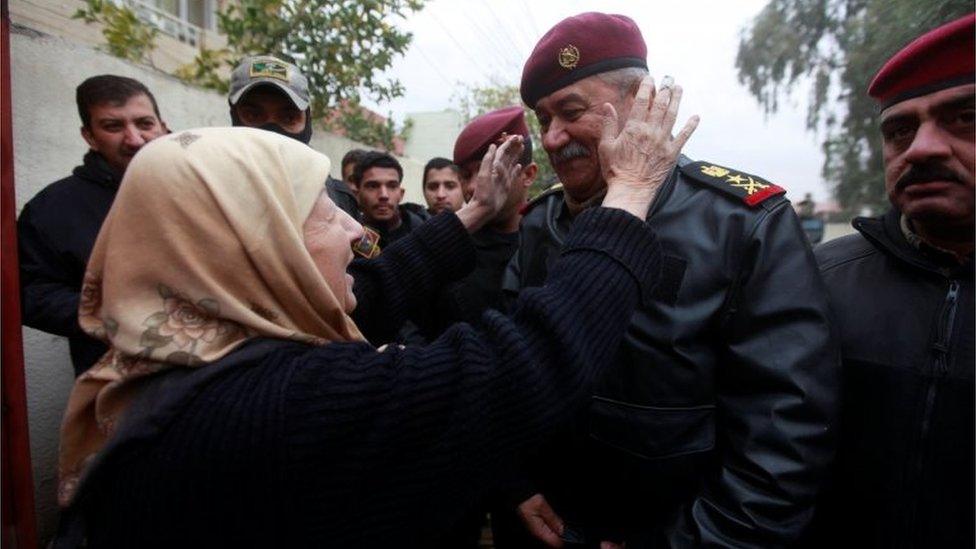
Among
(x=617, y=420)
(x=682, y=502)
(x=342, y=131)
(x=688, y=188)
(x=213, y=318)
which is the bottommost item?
(x=682, y=502)

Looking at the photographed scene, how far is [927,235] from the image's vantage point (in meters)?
1.27

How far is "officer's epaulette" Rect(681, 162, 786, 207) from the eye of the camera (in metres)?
1.43

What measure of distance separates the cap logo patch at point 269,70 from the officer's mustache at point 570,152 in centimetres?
169

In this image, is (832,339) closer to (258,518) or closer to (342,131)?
(258,518)

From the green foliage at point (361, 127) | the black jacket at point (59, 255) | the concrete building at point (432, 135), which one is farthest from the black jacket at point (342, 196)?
the concrete building at point (432, 135)

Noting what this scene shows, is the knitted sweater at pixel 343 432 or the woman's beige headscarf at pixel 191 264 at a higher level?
the woman's beige headscarf at pixel 191 264

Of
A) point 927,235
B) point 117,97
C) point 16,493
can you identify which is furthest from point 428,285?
point 117,97

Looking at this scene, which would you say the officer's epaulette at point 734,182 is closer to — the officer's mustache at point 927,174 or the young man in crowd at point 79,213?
the officer's mustache at point 927,174

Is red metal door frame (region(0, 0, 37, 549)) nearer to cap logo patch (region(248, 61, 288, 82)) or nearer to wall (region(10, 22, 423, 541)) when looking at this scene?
cap logo patch (region(248, 61, 288, 82))

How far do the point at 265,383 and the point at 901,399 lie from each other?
1295 millimetres

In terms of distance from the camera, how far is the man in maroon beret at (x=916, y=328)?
1138mm

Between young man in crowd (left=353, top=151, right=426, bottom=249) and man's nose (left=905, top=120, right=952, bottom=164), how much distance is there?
3378mm

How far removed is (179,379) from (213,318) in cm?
12

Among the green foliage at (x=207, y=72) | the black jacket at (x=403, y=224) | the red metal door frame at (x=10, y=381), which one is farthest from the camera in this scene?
the green foliage at (x=207, y=72)
